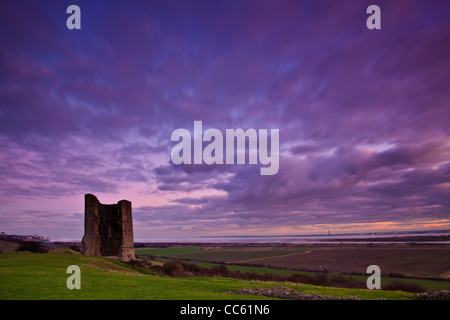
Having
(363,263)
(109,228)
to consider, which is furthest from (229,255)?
(109,228)

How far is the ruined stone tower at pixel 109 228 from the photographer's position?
1610 inches

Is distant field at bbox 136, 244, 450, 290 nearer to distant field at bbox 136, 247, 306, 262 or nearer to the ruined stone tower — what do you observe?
distant field at bbox 136, 247, 306, 262

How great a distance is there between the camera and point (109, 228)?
1778 inches

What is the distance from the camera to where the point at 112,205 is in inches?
1810

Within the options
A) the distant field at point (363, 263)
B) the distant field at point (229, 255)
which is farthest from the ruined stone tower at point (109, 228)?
the distant field at point (229, 255)

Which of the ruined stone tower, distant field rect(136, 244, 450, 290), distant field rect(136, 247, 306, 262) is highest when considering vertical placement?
the ruined stone tower

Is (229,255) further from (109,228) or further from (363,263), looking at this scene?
(109,228)

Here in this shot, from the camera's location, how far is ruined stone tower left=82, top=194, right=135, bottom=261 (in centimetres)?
4091

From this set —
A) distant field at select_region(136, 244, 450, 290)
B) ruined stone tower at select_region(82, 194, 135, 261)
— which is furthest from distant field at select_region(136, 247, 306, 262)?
ruined stone tower at select_region(82, 194, 135, 261)

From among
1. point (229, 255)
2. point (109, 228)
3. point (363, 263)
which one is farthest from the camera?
point (229, 255)
